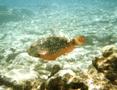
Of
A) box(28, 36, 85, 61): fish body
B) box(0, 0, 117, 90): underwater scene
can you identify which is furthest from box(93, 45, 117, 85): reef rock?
box(28, 36, 85, 61): fish body

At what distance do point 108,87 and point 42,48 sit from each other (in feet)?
7.61

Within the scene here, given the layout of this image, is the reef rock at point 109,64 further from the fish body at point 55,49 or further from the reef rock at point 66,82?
the reef rock at point 66,82

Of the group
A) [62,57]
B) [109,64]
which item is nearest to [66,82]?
[109,64]

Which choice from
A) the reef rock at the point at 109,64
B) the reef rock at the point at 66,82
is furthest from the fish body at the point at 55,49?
the reef rock at the point at 109,64

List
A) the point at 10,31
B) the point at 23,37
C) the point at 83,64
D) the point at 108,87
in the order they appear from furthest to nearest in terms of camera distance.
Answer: the point at 10,31 < the point at 23,37 < the point at 83,64 < the point at 108,87

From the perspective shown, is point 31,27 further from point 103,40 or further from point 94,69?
point 94,69

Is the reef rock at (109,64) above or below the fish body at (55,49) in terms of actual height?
below

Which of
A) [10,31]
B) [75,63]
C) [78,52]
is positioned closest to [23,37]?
[10,31]

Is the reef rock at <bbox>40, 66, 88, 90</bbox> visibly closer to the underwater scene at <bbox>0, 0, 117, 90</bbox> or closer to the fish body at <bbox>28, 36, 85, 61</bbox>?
the underwater scene at <bbox>0, 0, 117, 90</bbox>

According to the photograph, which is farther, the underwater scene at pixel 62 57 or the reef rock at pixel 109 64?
the reef rock at pixel 109 64

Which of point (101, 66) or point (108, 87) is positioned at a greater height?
point (101, 66)

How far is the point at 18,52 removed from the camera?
1405cm

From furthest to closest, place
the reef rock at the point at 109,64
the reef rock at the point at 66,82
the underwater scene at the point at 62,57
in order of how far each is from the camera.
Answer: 1. the reef rock at the point at 109,64
2. the underwater scene at the point at 62,57
3. the reef rock at the point at 66,82

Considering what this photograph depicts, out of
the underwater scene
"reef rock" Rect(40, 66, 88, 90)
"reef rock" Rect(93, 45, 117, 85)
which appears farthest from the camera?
"reef rock" Rect(93, 45, 117, 85)
